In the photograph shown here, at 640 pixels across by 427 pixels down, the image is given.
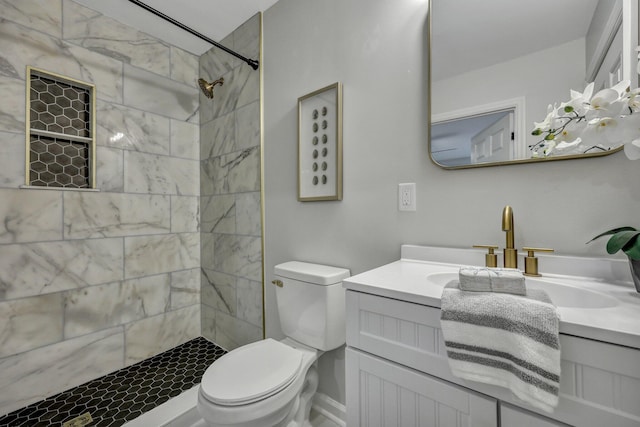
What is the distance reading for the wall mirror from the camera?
2.84 feet

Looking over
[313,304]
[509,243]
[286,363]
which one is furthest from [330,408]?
[509,243]

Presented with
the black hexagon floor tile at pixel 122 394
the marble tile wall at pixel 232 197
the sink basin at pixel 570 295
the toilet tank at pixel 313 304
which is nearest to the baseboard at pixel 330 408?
the toilet tank at pixel 313 304

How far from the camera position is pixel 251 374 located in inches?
45.3

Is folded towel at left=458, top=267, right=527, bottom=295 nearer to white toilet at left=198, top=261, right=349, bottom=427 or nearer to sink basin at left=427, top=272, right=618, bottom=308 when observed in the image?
sink basin at left=427, top=272, right=618, bottom=308

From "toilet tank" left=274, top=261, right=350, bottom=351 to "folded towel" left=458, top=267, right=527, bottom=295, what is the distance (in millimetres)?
677

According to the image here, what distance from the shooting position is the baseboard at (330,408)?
4.79 ft

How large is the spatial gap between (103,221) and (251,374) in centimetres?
147

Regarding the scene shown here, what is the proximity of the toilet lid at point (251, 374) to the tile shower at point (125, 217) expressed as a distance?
0.64m

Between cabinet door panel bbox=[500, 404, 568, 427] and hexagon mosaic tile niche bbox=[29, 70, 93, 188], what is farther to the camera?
hexagon mosaic tile niche bbox=[29, 70, 93, 188]

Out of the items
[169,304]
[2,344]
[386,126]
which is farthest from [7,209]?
[386,126]

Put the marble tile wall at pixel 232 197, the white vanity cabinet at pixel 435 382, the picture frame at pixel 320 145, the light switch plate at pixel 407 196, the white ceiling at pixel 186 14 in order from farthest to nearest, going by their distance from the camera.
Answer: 1. the marble tile wall at pixel 232 197
2. the white ceiling at pixel 186 14
3. the picture frame at pixel 320 145
4. the light switch plate at pixel 407 196
5. the white vanity cabinet at pixel 435 382

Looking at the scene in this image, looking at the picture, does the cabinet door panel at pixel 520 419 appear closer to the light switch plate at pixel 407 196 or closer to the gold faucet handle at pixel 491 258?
the gold faucet handle at pixel 491 258

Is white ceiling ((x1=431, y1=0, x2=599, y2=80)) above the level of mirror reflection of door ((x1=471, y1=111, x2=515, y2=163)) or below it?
above

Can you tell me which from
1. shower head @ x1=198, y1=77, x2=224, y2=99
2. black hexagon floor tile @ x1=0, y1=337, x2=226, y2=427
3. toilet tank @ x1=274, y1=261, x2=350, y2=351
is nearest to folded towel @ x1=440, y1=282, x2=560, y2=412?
toilet tank @ x1=274, y1=261, x2=350, y2=351
